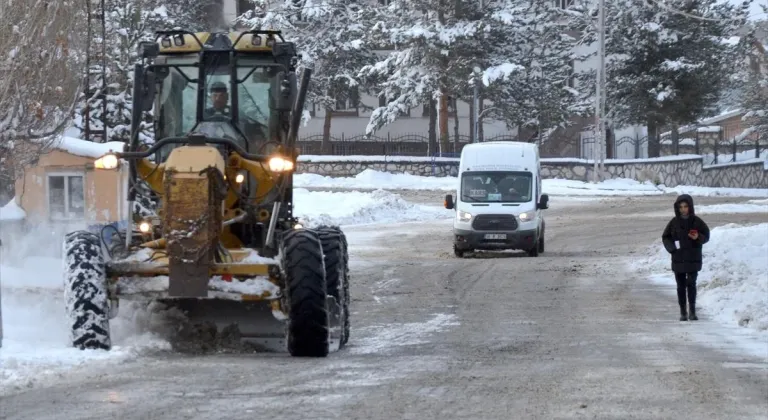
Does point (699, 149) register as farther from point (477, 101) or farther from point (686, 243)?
point (686, 243)

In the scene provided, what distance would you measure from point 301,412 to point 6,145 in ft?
44.8

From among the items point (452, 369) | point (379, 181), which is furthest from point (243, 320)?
point (379, 181)

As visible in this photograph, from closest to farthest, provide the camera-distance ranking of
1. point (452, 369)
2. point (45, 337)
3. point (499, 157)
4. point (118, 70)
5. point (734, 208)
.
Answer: point (452, 369) → point (45, 337) → point (499, 157) → point (118, 70) → point (734, 208)

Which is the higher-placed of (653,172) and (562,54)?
(562,54)

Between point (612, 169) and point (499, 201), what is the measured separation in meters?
31.2

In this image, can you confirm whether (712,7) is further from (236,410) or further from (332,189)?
(236,410)

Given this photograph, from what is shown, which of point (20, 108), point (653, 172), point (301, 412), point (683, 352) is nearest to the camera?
point (301, 412)

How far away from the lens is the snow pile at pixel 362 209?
3888 centimetres

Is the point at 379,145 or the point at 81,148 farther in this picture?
the point at 379,145

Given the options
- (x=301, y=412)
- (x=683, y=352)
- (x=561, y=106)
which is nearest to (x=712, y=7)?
(x=561, y=106)

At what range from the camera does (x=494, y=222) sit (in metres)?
27.8

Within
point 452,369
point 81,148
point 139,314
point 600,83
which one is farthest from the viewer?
point 600,83

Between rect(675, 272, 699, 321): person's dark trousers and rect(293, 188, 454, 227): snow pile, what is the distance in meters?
21.2

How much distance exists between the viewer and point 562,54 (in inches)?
2483
